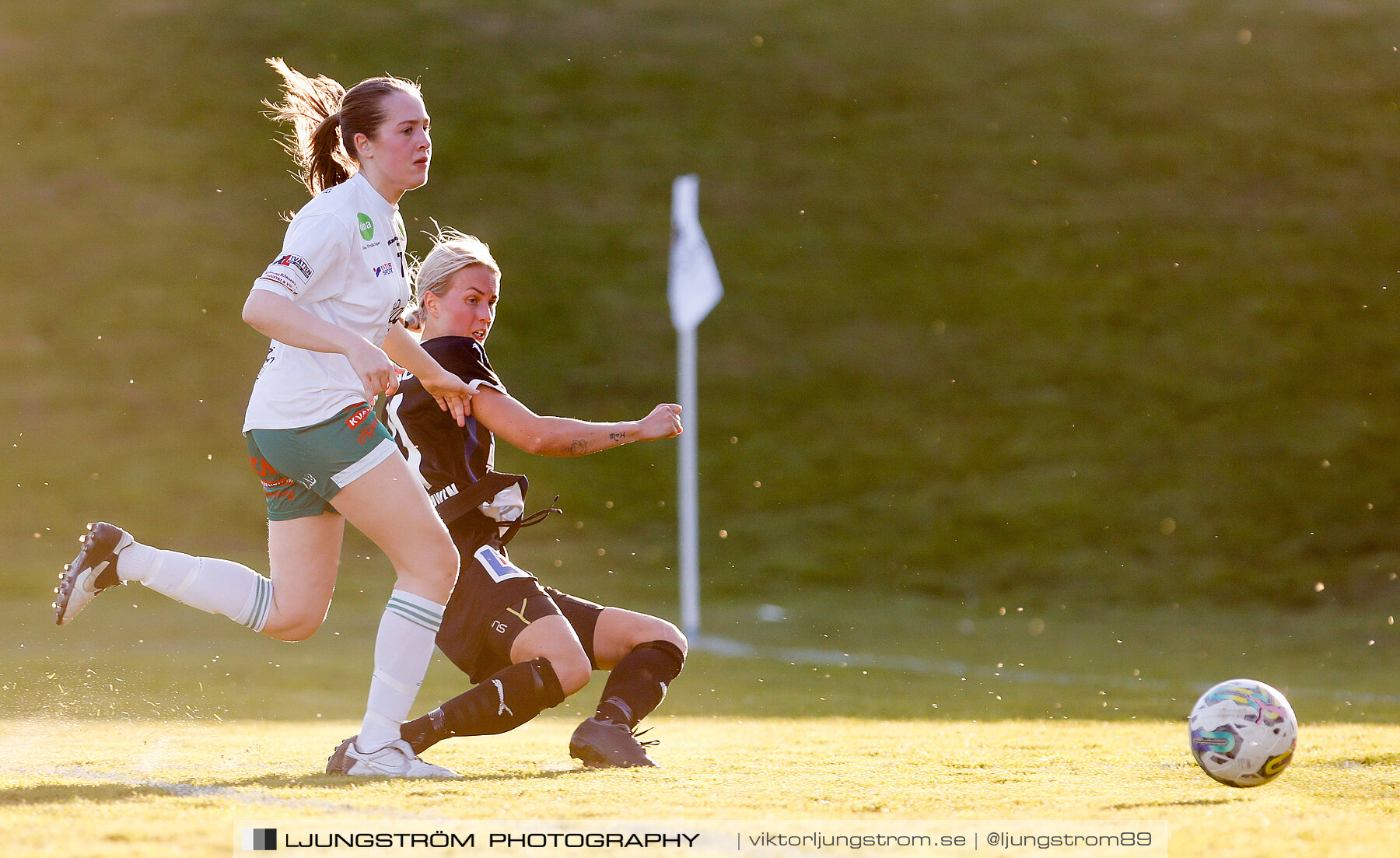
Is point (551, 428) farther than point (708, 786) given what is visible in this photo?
Yes

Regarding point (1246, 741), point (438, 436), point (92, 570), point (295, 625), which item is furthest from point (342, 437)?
point (1246, 741)

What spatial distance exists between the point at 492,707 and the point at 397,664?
0.36 metres

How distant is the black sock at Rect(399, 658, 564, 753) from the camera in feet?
13.4

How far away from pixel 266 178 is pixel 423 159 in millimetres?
20814

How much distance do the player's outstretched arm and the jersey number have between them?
14.8 inches

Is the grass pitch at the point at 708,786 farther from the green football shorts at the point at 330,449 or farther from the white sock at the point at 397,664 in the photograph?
the green football shorts at the point at 330,449

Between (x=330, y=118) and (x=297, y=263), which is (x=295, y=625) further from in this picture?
(x=330, y=118)

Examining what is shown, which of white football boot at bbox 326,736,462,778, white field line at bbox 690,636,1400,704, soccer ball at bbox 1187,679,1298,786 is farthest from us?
white field line at bbox 690,636,1400,704

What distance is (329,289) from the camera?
3.94m

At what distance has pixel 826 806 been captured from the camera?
3600 millimetres

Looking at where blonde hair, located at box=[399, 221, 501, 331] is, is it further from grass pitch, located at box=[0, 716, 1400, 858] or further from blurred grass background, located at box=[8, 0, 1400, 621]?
blurred grass background, located at box=[8, 0, 1400, 621]

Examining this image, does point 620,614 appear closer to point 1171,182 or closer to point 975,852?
point 975,852

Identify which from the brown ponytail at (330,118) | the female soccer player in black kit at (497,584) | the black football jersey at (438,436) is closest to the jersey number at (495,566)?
the female soccer player in black kit at (497,584)

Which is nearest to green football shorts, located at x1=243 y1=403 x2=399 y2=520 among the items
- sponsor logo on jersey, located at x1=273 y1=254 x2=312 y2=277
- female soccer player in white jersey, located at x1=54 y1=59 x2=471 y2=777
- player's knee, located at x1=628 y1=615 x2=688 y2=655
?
female soccer player in white jersey, located at x1=54 y1=59 x2=471 y2=777
